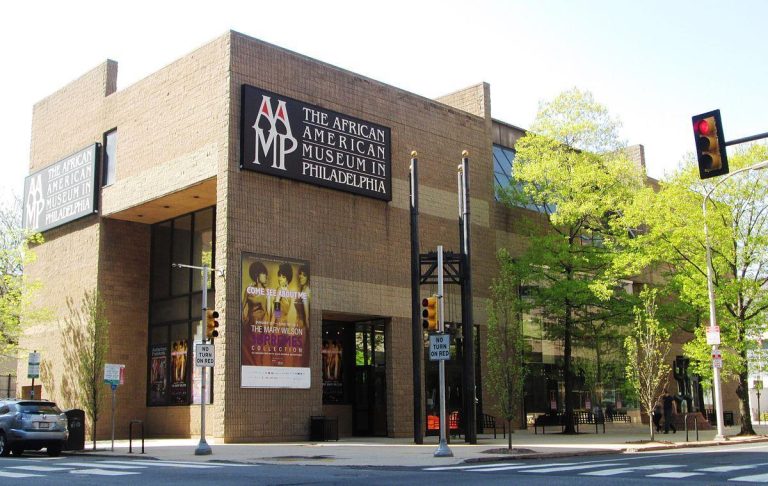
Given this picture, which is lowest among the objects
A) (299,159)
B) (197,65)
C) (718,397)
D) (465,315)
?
(718,397)

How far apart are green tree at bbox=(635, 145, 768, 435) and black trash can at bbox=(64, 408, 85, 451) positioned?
23.0 m

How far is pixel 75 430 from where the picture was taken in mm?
26906

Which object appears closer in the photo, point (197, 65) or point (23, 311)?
point (197, 65)

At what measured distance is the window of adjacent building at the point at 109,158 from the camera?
122ft

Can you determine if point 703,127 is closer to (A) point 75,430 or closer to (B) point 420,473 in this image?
(B) point 420,473

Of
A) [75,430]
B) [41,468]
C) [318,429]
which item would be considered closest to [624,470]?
[41,468]

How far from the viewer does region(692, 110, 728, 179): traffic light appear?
14578 millimetres

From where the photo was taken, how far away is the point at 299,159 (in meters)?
32.8

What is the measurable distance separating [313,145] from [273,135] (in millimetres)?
1938

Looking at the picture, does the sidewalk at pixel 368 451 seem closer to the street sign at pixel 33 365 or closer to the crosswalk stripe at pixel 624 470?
the crosswalk stripe at pixel 624 470

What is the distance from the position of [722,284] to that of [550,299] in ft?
23.2

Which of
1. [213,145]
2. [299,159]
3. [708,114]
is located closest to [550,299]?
[299,159]

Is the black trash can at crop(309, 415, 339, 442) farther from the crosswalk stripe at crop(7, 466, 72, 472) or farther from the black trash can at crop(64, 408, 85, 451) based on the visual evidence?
the crosswalk stripe at crop(7, 466, 72, 472)

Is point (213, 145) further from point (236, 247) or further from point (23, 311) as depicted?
point (23, 311)
